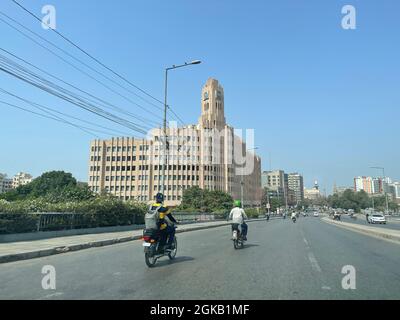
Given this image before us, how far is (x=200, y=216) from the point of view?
155 ft

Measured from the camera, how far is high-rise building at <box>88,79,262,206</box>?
11369cm

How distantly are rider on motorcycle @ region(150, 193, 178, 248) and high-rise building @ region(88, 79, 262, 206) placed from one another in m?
96.6

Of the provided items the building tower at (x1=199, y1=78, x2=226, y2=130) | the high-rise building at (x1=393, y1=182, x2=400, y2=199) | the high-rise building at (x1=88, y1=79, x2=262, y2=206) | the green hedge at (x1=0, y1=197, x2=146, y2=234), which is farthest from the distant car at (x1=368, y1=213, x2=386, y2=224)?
the high-rise building at (x1=393, y1=182, x2=400, y2=199)

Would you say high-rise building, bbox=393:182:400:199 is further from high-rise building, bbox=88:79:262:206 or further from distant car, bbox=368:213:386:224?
distant car, bbox=368:213:386:224

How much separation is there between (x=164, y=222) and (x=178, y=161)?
10425cm

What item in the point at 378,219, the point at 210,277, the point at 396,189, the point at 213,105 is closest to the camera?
the point at 210,277

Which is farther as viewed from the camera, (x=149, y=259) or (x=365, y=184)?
(x=365, y=184)

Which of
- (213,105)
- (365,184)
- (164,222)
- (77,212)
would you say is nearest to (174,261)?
(164,222)

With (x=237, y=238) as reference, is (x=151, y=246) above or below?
above

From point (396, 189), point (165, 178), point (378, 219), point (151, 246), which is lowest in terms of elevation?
point (378, 219)

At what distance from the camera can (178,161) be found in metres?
114

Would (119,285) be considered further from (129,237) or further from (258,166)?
(258,166)

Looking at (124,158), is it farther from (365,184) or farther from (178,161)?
(365,184)

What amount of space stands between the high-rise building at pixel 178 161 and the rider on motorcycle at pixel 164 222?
317 ft
